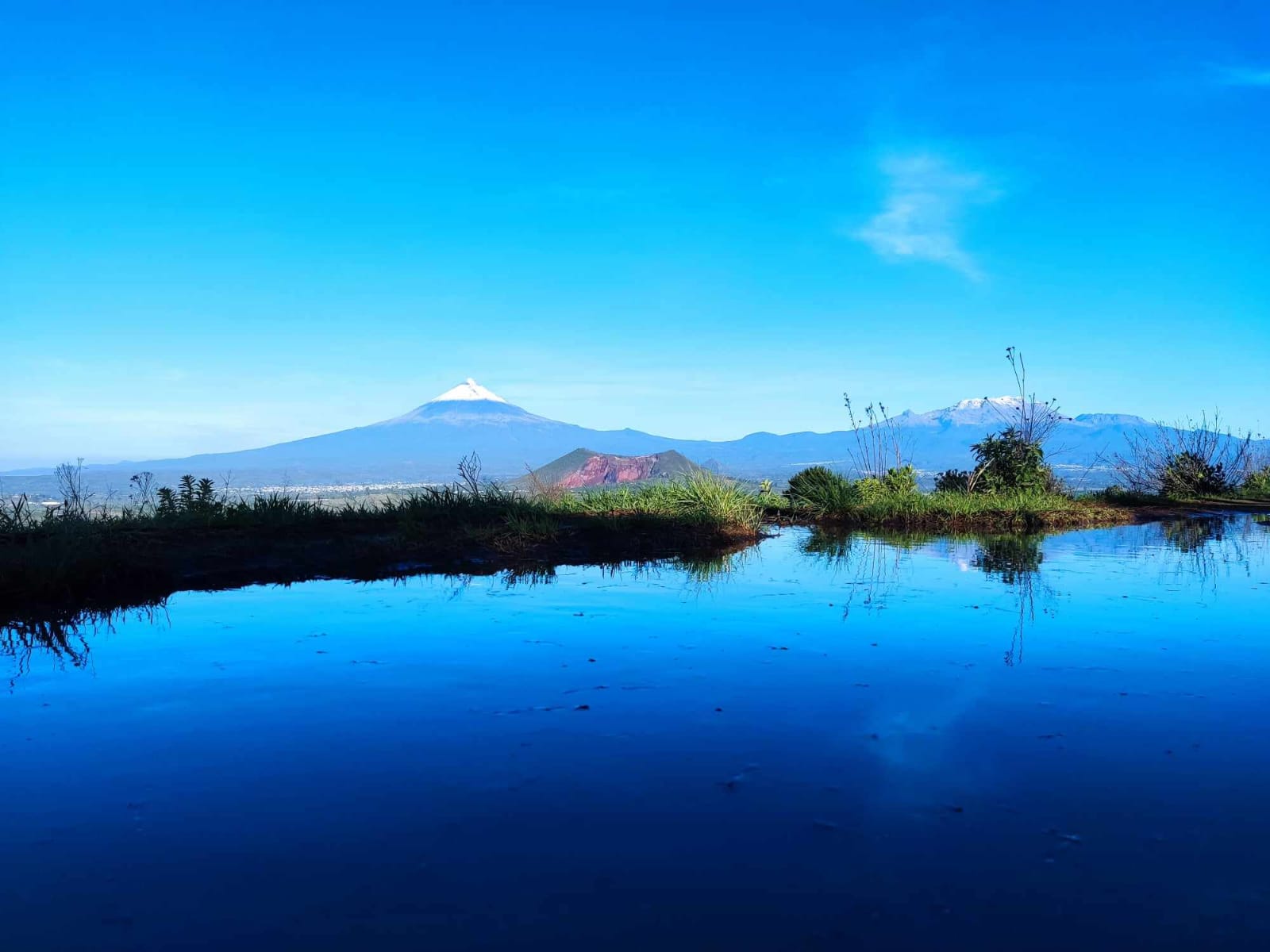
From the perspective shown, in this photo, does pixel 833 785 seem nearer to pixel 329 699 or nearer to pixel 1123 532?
pixel 329 699

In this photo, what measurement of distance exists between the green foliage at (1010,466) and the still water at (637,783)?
1243 cm

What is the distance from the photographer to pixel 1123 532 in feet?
48.4

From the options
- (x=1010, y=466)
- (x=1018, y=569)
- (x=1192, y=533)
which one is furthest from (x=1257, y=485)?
(x=1018, y=569)

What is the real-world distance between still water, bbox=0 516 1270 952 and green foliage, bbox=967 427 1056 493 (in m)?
12.4

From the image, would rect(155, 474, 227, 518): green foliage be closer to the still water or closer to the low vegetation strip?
the low vegetation strip

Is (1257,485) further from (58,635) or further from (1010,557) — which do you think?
(58,635)

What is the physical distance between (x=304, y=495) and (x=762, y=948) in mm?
12710

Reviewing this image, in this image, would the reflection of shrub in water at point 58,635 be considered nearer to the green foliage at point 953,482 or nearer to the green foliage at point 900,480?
the green foliage at point 900,480

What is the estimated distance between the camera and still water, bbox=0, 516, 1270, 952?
249 centimetres

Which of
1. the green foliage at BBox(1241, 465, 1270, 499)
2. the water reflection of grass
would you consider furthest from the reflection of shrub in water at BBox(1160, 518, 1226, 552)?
the green foliage at BBox(1241, 465, 1270, 499)

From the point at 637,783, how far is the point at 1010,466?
17.8m

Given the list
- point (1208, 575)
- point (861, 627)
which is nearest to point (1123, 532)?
point (1208, 575)

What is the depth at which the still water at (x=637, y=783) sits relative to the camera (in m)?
2.49

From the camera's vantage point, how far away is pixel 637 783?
3479 mm
